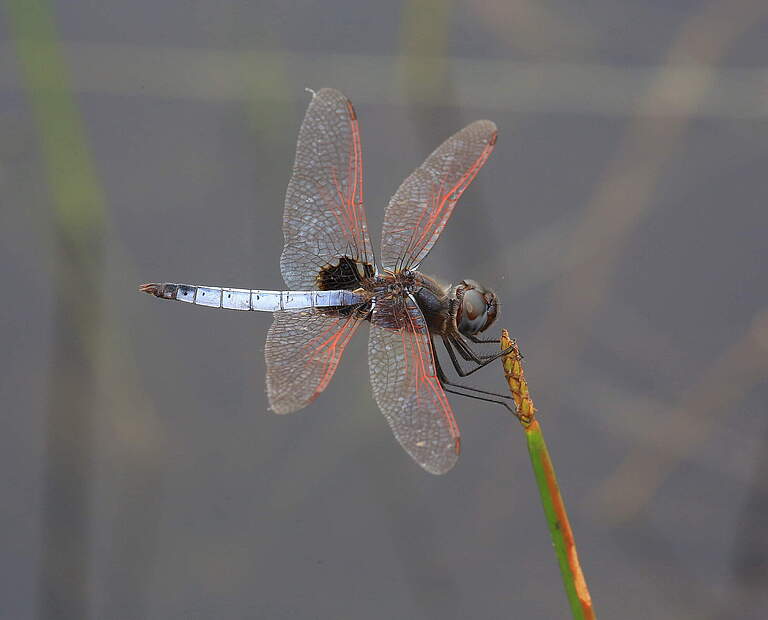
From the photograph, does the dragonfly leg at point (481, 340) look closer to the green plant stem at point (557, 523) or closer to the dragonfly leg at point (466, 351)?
the dragonfly leg at point (466, 351)

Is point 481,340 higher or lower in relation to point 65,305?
lower

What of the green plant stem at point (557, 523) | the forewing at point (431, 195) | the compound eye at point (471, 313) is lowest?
the green plant stem at point (557, 523)

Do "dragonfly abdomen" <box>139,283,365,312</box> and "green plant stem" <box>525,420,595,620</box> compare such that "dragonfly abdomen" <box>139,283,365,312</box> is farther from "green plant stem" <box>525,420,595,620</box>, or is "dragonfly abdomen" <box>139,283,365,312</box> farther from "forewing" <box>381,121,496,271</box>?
"green plant stem" <box>525,420,595,620</box>

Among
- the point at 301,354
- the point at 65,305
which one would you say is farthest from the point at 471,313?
the point at 65,305

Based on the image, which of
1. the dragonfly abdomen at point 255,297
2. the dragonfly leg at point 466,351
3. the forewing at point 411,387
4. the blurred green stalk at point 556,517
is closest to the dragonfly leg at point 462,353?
the dragonfly leg at point 466,351

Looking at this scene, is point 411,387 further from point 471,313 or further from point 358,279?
point 358,279

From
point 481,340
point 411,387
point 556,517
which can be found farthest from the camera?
point 481,340

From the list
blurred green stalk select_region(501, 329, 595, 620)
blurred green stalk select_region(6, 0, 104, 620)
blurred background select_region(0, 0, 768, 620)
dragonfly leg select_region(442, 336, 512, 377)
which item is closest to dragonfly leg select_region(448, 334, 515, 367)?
dragonfly leg select_region(442, 336, 512, 377)

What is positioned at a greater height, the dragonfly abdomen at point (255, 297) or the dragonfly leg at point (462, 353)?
the dragonfly abdomen at point (255, 297)
